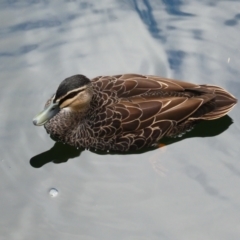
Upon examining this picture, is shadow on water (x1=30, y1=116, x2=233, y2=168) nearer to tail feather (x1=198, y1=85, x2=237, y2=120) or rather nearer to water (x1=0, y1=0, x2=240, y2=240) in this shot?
water (x1=0, y1=0, x2=240, y2=240)

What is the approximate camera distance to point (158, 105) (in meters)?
7.07

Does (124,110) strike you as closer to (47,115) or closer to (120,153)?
(120,153)

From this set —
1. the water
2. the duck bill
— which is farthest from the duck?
the water

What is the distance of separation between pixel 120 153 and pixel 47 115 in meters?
0.97

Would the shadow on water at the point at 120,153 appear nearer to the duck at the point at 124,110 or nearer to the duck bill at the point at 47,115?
the duck at the point at 124,110

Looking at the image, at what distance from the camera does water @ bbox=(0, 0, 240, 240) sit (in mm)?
6520

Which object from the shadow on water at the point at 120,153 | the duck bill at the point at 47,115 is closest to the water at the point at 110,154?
the shadow on water at the point at 120,153

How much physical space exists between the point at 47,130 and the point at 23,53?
59.0 inches

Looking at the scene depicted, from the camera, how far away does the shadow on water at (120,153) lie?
718 centimetres

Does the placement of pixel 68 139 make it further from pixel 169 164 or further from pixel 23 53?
pixel 23 53

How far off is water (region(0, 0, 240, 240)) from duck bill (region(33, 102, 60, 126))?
0.42 metres

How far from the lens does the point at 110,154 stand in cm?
717

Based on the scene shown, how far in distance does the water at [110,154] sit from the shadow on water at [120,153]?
2 centimetres

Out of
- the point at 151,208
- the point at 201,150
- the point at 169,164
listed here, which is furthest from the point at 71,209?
the point at 201,150
